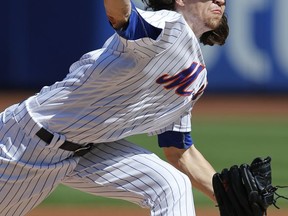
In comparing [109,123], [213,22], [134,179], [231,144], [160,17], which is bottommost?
[231,144]

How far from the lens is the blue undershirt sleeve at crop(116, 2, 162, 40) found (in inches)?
130

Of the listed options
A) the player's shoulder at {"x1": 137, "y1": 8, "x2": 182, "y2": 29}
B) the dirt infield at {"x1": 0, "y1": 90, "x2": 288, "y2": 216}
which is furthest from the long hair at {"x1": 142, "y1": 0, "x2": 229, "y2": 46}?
the dirt infield at {"x1": 0, "y1": 90, "x2": 288, "y2": 216}

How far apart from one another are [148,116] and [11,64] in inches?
350

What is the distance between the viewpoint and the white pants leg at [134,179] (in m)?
3.59

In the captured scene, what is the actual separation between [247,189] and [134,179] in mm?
531

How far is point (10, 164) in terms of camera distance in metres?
3.63

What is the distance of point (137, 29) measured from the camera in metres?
3.34

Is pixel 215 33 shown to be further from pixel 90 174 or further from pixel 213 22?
pixel 90 174

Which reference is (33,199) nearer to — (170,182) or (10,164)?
(10,164)

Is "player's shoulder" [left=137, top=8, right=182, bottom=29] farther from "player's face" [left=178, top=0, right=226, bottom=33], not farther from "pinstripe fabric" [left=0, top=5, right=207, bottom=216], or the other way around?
"player's face" [left=178, top=0, right=226, bottom=33]

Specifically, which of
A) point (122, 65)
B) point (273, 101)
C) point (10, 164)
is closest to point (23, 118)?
point (10, 164)

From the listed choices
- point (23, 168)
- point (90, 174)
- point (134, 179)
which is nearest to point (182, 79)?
point (134, 179)

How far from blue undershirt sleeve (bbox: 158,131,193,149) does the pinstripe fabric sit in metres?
0.34

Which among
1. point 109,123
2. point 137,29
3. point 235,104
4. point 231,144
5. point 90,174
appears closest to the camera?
point 137,29
